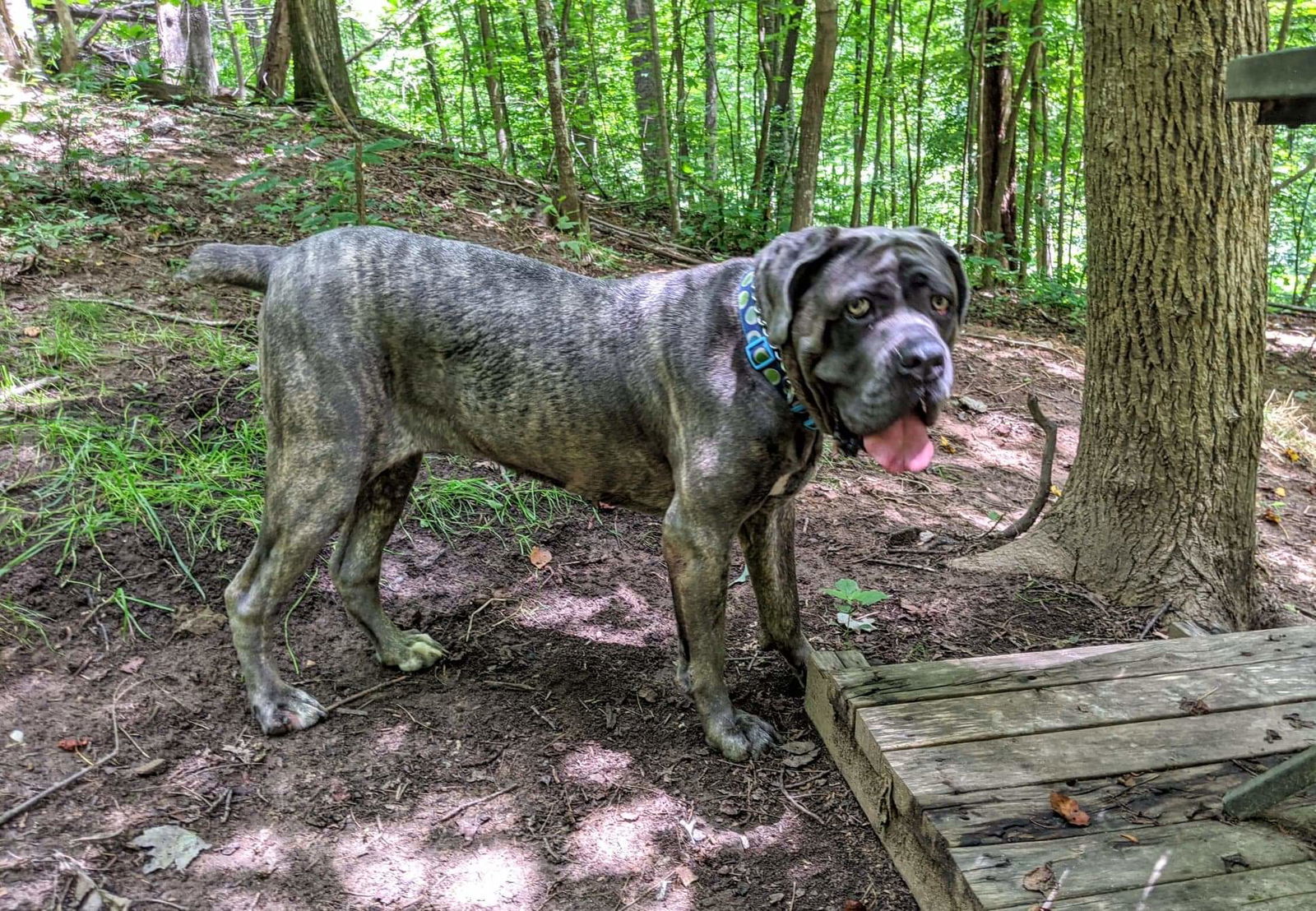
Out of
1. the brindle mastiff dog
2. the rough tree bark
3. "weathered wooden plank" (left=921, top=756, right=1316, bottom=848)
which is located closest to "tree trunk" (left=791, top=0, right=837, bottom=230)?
the rough tree bark

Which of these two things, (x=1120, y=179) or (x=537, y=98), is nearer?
(x=1120, y=179)

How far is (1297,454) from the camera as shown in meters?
6.29

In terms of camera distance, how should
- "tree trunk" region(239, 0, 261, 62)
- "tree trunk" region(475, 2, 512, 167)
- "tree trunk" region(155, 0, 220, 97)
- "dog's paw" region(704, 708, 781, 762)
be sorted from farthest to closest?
"tree trunk" region(239, 0, 261, 62) → "tree trunk" region(155, 0, 220, 97) → "tree trunk" region(475, 2, 512, 167) → "dog's paw" region(704, 708, 781, 762)

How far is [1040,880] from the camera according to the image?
216cm

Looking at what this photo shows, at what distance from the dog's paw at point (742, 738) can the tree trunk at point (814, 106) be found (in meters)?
5.09

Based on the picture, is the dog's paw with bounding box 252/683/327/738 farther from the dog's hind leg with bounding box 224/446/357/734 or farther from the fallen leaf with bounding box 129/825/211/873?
the fallen leaf with bounding box 129/825/211/873

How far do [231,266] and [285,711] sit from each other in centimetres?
159

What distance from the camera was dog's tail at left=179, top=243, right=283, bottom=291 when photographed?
3.25 meters

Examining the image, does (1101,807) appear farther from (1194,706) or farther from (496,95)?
(496,95)

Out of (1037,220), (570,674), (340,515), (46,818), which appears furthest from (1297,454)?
(1037,220)

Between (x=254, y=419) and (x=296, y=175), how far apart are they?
335cm

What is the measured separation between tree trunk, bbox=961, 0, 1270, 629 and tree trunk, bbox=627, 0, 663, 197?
666cm

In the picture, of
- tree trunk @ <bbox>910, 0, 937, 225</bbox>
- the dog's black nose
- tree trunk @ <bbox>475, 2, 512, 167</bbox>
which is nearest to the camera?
the dog's black nose

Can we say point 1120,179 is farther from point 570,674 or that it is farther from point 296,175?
point 296,175
